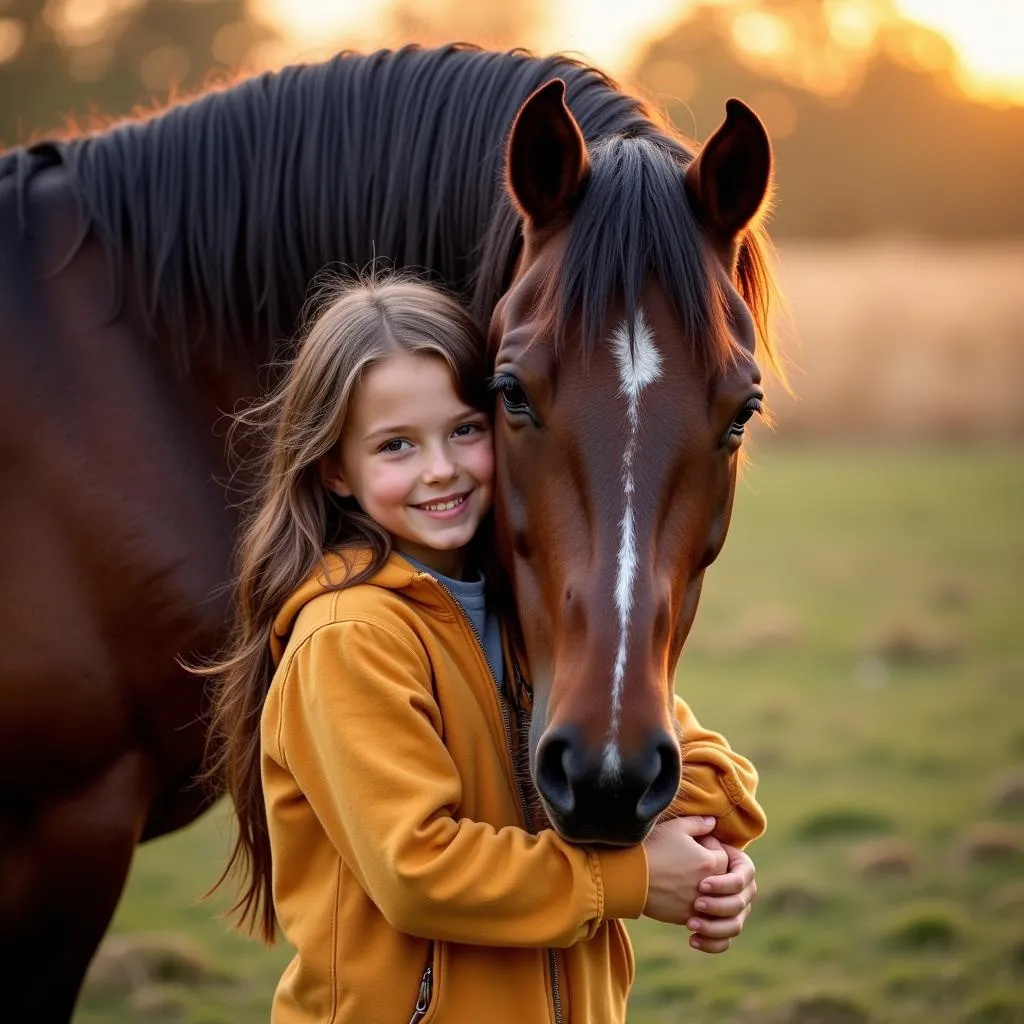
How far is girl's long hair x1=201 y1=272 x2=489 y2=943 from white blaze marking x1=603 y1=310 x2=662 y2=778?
33cm

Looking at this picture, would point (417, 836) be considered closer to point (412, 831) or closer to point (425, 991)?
point (412, 831)

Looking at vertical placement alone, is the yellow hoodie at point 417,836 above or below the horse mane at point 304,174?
below

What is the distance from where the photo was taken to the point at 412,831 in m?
1.76

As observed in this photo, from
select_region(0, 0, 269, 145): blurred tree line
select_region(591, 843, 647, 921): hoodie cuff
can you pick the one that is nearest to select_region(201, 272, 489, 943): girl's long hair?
select_region(591, 843, 647, 921): hoodie cuff

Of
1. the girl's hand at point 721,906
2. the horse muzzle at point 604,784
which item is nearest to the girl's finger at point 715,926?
the girl's hand at point 721,906

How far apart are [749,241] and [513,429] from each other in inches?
25.8

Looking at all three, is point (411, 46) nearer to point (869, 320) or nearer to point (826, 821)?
point (826, 821)

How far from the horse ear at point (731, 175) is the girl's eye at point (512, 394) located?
1.50 feet

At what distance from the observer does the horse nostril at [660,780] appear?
5.44 feet

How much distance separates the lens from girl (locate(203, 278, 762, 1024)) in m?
1.79

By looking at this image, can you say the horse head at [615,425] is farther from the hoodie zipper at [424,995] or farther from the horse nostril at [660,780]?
the hoodie zipper at [424,995]

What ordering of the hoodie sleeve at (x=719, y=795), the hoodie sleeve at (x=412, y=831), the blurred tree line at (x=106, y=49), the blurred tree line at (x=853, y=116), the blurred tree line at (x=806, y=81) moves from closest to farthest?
1. the hoodie sleeve at (x=412, y=831)
2. the hoodie sleeve at (x=719, y=795)
3. the blurred tree line at (x=106, y=49)
4. the blurred tree line at (x=806, y=81)
5. the blurred tree line at (x=853, y=116)

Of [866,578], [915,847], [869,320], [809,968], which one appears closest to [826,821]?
[915,847]

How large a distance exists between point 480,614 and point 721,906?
0.63 m
